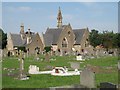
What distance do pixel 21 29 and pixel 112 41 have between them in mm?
30194

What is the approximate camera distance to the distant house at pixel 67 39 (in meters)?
86.1

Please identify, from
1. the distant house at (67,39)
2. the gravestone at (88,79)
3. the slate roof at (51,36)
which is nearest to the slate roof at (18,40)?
the slate roof at (51,36)

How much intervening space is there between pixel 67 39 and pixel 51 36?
5.53 metres

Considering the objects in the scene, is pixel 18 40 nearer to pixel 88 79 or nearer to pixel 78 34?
pixel 78 34

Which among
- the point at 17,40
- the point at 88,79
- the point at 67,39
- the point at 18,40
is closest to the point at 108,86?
the point at 88,79

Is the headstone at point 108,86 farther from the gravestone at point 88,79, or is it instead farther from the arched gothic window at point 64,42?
the arched gothic window at point 64,42

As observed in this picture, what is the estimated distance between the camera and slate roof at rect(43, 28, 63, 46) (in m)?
85.8

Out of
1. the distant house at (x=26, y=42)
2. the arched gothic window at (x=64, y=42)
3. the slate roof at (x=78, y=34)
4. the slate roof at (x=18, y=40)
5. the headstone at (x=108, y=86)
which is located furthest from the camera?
the slate roof at (x=78, y=34)

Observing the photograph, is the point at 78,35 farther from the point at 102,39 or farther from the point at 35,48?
the point at 35,48

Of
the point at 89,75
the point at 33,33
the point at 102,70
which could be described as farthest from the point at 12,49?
the point at 89,75

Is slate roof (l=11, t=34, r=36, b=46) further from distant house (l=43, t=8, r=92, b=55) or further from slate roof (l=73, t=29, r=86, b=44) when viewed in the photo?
slate roof (l=73, t=29, r=86, b=44)

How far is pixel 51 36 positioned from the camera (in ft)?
287

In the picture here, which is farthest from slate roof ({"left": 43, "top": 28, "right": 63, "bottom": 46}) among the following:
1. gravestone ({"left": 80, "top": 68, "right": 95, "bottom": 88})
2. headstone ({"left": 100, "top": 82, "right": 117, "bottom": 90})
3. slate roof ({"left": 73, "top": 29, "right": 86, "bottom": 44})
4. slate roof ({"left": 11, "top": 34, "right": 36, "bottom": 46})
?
headstone ({"left": 100, "top": 82, "right": 117, "bottom": 90})

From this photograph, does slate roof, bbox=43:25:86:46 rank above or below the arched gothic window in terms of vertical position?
above
